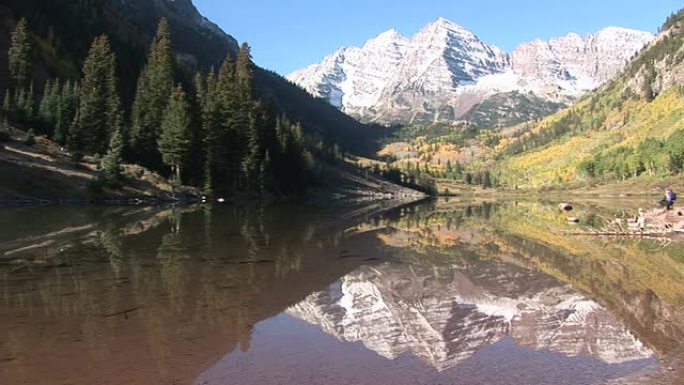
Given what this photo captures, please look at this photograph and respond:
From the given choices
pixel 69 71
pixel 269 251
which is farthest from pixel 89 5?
pixel 269 251

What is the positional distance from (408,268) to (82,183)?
6743cm

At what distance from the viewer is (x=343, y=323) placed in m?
18.5

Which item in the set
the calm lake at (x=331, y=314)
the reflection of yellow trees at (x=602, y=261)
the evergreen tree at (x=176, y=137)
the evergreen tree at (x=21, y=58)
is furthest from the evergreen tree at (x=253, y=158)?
the calm lake at (x=331, y=314)

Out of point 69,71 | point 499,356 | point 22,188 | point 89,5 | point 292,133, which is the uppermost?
point 89,5

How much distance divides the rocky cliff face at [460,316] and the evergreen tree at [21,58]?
127m

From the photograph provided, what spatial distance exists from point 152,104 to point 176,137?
14854 millimetres

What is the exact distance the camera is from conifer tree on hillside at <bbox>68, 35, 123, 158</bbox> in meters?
96.0

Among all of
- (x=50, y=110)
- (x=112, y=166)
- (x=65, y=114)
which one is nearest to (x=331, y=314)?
(x=112, y=166)

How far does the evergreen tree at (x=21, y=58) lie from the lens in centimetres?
12794

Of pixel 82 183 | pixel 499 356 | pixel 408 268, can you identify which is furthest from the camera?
pixel 82 183

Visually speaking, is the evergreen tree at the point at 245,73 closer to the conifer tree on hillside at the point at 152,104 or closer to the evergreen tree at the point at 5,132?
the conifer tree on hillside at the point at 152,104

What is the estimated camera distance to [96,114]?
98.6 meters

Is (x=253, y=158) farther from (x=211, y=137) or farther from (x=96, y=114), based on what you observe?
(x=96, y=114)

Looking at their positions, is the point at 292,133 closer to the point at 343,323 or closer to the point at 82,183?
the point at 82,183
